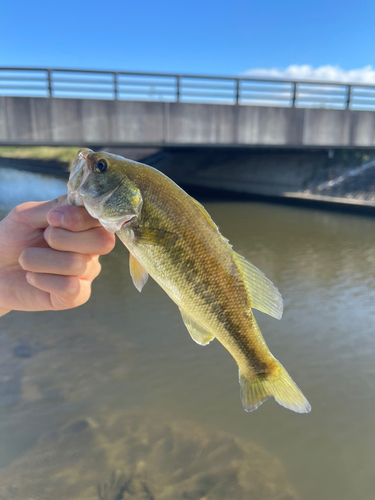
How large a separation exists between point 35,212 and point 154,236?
998 millimetres

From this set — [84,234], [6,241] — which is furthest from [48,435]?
[84,234]

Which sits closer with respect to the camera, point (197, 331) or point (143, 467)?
point (197, 331)

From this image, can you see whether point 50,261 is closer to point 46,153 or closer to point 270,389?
point 270,389

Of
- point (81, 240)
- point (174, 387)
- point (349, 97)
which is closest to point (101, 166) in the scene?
point (81, 240)

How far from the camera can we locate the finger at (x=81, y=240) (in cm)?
235

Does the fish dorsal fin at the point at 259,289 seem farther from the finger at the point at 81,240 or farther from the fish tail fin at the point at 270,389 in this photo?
the finger at the point at 81,240

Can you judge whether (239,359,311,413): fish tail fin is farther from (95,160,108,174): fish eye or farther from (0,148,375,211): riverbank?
(0,148,375,211): riverbank

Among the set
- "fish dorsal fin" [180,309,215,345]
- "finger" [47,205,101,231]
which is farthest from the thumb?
"fish dorsal fin" [180,309,215,345]

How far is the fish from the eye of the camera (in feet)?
7.36

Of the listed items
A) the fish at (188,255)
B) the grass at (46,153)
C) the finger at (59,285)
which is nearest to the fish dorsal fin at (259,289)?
the fish at (188,255)

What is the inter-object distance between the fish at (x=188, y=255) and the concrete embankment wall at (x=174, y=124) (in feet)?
52.4

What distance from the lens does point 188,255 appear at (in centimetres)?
224

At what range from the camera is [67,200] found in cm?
245

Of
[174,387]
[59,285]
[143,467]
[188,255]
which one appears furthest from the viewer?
[174,387]
